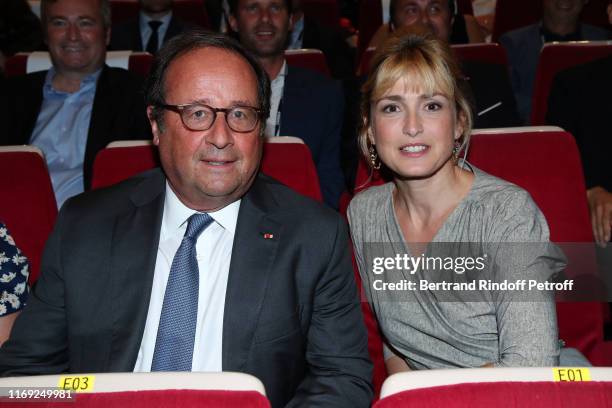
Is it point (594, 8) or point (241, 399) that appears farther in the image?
point (594, 8)

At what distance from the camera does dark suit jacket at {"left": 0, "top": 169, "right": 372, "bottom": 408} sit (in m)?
1.59

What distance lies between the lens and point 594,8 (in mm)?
5316

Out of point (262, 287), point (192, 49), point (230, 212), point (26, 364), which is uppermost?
point (192, 49)

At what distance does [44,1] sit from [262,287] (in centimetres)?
234

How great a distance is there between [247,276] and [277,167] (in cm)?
52

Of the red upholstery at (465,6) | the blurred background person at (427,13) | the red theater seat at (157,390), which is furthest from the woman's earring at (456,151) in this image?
the red upholstery at (465,6)

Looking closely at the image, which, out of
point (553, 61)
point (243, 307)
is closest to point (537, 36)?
point (553, 61)

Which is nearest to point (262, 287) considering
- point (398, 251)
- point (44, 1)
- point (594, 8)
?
point (398, 251)

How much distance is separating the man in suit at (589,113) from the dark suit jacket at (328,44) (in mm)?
2234

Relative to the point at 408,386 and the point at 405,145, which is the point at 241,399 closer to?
the point at 408,386

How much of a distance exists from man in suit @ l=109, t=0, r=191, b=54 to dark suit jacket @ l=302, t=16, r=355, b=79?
2.43 feet

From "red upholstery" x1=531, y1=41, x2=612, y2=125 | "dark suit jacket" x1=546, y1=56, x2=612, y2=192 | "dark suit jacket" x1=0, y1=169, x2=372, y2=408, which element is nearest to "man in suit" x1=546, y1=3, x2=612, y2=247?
"dark suit jacket" x1=546, y1=56, x2=612, y2=192

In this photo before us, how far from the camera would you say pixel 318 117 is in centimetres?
302

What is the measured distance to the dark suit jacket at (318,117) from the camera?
2994 millimetres
